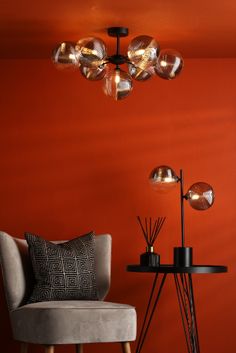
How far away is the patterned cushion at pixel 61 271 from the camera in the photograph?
182 inches

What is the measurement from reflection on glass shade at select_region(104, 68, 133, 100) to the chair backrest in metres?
1.11

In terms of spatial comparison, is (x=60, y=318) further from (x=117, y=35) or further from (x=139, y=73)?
(x=117, y=35)

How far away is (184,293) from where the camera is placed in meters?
5.18

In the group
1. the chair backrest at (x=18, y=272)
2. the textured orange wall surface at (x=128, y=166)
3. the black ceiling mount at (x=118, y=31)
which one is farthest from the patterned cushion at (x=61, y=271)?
the black ceiling mount at (x=118, y=31)

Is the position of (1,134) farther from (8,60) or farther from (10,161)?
(8,60)

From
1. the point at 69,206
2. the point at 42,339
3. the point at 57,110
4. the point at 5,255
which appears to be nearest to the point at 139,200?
the point at 69,206

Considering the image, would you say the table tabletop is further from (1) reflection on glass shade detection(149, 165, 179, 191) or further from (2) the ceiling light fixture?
(2) the ceiling light fixture

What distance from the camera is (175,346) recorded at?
5449 mm

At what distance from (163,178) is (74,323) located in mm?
1319

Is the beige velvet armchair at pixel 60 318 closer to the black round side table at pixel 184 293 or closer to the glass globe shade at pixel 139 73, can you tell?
the black round side table at pixel 184 293

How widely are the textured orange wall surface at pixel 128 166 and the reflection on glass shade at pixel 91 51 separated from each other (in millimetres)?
1331

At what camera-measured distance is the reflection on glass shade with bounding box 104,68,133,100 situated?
4562 millimetres

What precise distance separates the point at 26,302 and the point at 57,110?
1.59 metres

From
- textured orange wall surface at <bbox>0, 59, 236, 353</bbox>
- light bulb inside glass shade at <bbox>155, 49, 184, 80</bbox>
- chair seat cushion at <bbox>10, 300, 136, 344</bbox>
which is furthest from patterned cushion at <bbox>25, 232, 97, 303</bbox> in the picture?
Result: light bulb inside glass shade at <bbox>155, 49, 184, 80</bbox>
